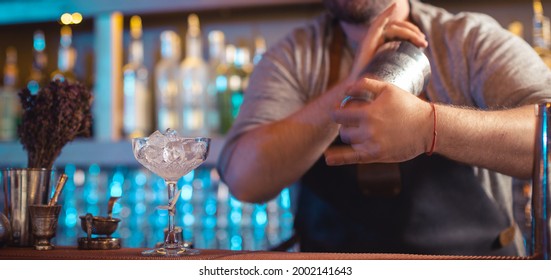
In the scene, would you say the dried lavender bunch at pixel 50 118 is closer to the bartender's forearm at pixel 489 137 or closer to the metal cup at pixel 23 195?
the metal cup at pixel 23 195

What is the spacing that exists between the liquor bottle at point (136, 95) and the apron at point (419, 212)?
35.5 inches

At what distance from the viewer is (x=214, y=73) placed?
2381 millimetres

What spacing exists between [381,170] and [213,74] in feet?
3.01

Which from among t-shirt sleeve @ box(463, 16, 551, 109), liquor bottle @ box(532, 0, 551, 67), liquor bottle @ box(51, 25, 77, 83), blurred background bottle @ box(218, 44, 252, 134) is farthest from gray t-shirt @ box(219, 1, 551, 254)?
liquor bottle @ box(51, 25, 77, 83)

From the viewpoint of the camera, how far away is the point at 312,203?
1776 mm

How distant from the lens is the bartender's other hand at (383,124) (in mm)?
1085

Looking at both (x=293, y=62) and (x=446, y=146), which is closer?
(x=446, y=146)

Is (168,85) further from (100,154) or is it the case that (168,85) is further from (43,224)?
(43,224)

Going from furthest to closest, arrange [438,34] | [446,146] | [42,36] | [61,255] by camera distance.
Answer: [42,36] < [438,34] < [446,146] < [61,255]

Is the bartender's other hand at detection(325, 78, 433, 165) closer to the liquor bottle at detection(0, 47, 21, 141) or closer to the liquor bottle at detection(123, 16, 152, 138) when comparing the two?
the liquor bottle at detection(123, 16, 152, 138)

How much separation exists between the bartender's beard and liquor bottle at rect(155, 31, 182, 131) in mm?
790

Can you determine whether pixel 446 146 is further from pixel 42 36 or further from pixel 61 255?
pixel 42 36
